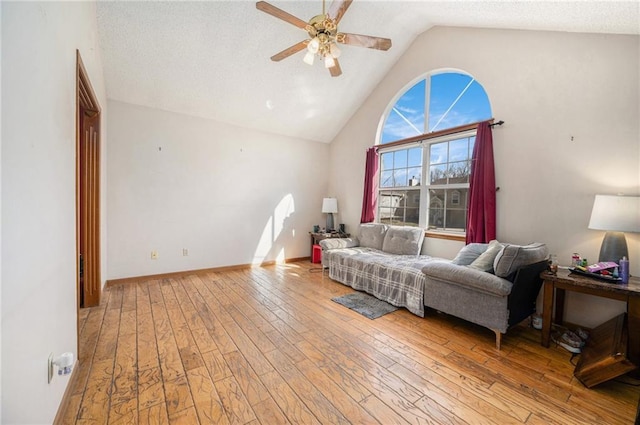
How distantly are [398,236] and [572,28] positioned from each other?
282cm

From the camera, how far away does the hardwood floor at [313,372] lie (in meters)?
1.49

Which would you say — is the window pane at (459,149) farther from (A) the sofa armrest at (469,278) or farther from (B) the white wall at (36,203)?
(B) the white wall at (36,203)

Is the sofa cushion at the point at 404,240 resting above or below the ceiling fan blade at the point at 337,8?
below

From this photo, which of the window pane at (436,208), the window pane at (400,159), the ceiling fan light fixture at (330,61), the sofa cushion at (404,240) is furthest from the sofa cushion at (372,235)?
the ceiling fan light fixture at (330,61)

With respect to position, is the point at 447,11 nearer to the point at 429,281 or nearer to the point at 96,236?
the point at 429,281

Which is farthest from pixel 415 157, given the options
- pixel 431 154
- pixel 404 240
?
pixel 404 240

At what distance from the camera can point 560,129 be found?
102 inches

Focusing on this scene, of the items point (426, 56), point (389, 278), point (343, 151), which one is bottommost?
point (389, 278)

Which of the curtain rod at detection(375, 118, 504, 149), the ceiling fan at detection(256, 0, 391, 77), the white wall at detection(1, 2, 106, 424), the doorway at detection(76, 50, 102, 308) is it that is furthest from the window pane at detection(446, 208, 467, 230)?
the doorway at detection(76, 50, 102, 308)

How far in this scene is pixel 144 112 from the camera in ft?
12.3

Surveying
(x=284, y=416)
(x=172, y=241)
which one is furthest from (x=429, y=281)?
(x=172, y=241)

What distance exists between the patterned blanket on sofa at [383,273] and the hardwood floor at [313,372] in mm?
214

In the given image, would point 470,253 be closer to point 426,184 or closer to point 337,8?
point 426,184

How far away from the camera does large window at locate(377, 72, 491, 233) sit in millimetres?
3445
